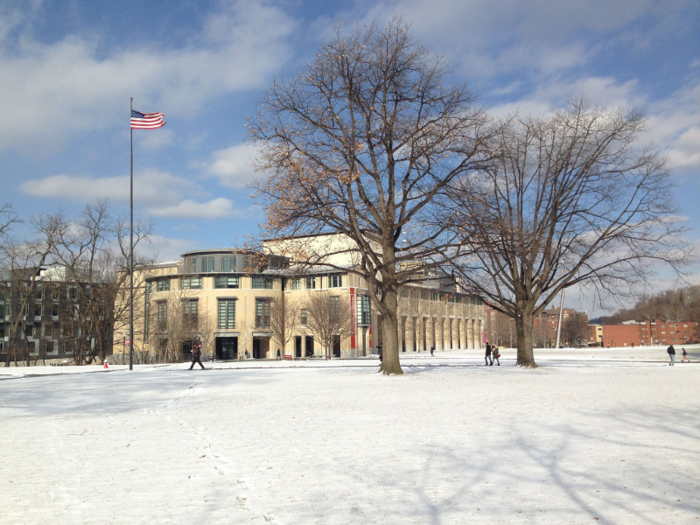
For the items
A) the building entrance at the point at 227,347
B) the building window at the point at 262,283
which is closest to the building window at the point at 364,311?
the building window at the point at 262,283

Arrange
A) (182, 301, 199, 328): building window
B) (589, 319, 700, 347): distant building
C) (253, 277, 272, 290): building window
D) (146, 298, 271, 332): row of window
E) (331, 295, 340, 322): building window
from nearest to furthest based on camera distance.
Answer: (182, 301, 199, 328): building window
(331, 295, 340, 322): building window
(146, 298, 271, 332): row of window
(253, 277, 272, 290): building window
(589, 319, 700, 347): distant building

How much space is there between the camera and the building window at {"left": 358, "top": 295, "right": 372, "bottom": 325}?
281 ft

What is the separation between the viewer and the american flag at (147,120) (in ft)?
121

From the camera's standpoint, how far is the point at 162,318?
246 feet

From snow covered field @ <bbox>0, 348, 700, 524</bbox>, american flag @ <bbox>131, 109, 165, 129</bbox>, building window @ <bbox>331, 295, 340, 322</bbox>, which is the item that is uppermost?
american flag @ <bbox>131, 109, 165, 129</bbox>

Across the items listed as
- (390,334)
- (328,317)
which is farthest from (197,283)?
(390,334)

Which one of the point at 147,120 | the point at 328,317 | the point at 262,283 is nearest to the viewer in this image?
the point at 147,120

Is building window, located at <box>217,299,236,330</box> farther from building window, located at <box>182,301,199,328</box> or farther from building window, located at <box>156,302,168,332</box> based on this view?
building window, located at <box>156,302,168,332</box>

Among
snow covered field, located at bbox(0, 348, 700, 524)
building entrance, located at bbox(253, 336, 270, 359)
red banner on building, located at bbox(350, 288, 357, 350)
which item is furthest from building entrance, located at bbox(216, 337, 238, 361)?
snow covered field, located at bbox(0, 348, 700, 524)

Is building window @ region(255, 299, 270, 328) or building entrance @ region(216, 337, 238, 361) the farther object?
building window @ region(255, 299, 270, 328)

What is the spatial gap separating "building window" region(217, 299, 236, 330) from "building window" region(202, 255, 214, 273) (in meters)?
4.87

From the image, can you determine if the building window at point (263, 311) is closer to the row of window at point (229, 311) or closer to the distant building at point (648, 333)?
the row of window at point (229, 311)

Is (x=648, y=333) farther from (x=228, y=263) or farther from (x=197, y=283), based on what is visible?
(x=197, y=283)

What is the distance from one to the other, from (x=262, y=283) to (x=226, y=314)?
676 cm
